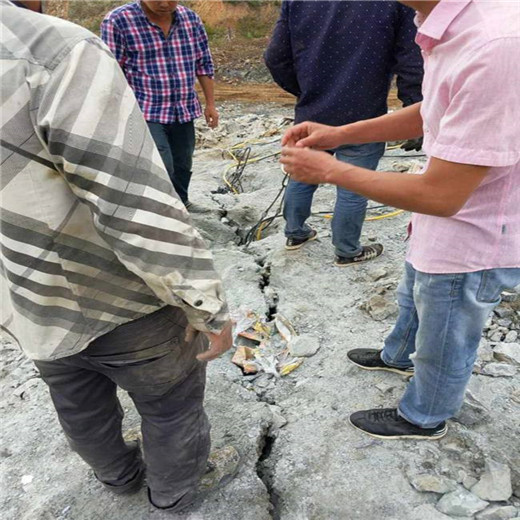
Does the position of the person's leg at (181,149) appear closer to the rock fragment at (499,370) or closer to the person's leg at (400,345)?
the person's leg at (400,345)

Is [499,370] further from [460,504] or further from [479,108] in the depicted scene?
[479,108]

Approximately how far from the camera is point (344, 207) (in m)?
3.28

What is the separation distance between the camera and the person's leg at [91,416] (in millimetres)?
1472

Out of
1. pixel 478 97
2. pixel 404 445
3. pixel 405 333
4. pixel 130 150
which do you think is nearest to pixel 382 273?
pixel 405 333

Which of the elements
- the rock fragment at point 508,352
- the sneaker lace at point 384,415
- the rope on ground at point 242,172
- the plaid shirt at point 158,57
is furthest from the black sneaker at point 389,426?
the plaid shirt at point 158,57

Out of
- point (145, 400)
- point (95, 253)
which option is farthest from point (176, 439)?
point (95, 253)

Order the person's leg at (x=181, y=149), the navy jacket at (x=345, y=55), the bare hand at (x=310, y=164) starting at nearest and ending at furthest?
the bare hand at (x=310, y=164) → the navy jacket at (x=345, y=55) → the person's leg at (x=181, y=149)

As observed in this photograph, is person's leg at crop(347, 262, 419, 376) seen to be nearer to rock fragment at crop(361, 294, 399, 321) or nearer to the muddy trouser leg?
rock fragment at crop(361, 294, 399, 321)

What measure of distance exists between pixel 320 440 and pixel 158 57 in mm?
3041

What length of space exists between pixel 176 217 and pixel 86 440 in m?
0.93

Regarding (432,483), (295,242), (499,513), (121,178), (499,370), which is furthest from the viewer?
(295,242)

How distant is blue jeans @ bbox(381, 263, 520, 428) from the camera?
151 centimetres

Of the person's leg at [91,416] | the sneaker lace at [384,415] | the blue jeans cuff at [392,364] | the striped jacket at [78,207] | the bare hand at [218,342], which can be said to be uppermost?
the striped jacket at [78,207]

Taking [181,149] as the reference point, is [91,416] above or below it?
below
